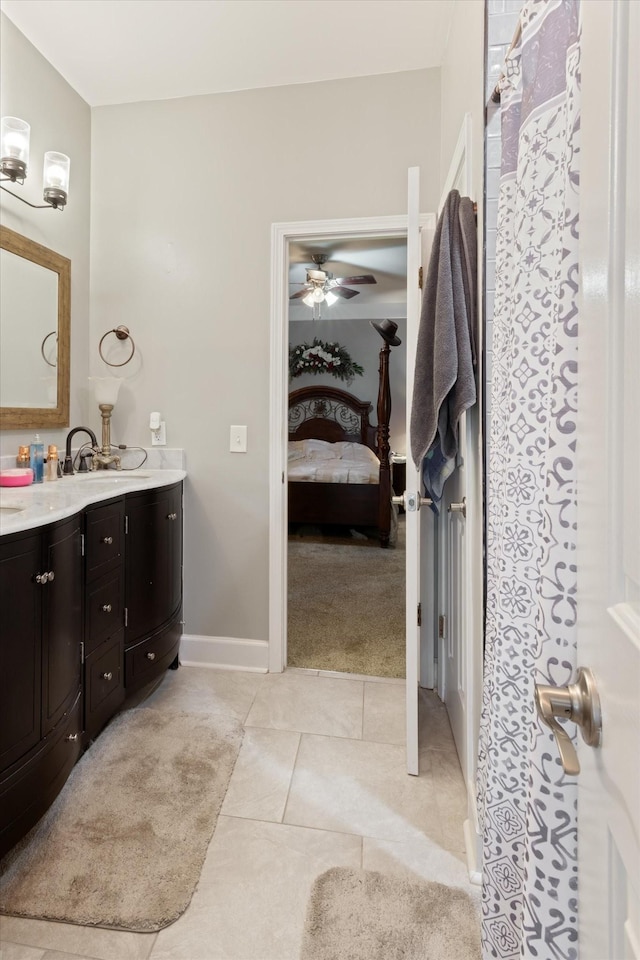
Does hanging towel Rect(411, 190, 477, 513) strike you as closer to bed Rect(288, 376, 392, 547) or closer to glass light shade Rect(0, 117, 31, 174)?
glass light shade Rect(0, 117, 31, 174)

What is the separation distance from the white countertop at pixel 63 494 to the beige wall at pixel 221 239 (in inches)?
9.7

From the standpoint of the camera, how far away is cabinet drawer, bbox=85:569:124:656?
5.38 ft

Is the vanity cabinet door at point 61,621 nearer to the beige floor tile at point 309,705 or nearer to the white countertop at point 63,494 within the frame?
the white countertop at point 63,494

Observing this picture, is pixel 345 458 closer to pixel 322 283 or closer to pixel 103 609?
pixel 322 283

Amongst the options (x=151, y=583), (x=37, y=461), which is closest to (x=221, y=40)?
(x=37, y=461)

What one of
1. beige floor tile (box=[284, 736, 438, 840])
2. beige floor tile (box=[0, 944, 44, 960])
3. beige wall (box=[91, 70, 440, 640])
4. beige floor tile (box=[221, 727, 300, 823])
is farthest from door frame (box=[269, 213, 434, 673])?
beige floor tile (box=[0, 944, 44, 960])

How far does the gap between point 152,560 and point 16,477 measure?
1.98ft

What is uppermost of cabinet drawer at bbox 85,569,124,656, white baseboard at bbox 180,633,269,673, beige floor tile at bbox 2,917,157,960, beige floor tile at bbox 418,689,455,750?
cabinet drawer at bbox 85,569,124,656

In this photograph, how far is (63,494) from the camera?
1.66 metres

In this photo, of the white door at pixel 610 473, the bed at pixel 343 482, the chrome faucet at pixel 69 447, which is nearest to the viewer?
the white door at pixel 610 473

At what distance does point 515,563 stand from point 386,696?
158 centimetres

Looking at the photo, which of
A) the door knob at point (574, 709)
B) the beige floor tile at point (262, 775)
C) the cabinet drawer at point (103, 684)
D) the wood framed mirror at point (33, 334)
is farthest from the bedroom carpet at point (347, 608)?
the door knob at point (574, 709)

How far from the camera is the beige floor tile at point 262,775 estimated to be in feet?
4.93

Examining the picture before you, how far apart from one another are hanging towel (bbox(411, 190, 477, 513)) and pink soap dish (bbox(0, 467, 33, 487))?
1478 mm
